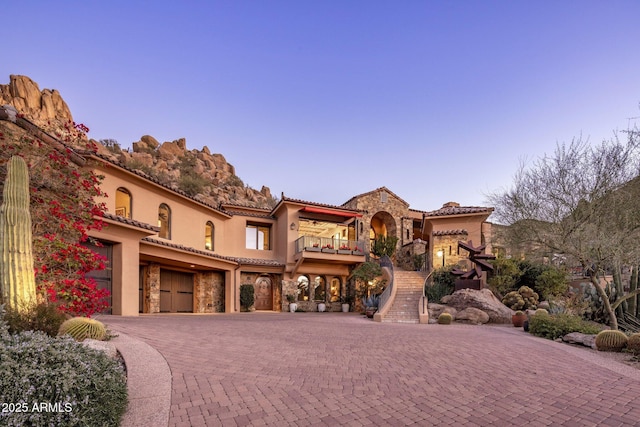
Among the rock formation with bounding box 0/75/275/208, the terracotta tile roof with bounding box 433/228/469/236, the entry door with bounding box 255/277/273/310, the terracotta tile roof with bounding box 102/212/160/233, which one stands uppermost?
the rock formation with bounding box 0/75/275/208

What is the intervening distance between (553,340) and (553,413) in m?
7.01

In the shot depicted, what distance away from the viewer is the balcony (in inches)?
786

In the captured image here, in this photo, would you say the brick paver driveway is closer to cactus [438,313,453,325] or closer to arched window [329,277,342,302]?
cactus [438,313,453,325]

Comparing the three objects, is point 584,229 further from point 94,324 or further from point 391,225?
point 391,225

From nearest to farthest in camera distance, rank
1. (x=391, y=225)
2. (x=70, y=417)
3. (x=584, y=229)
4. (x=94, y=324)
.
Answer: (x=70, y=417) < (x=94, y=324) < (x=584, y=229) < (x=391, y=225)

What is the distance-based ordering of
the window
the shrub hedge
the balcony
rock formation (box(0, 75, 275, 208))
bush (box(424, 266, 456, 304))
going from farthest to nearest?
rock formation (box(0, 75, 275, 208)), the window, the balcony, bush (box(424, 266, 456, 304)), the shrub hedge

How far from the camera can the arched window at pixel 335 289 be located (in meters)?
22.4

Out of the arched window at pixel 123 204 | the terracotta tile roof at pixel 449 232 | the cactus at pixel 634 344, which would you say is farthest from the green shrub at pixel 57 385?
the terracotta tile roof at pixel 449 232

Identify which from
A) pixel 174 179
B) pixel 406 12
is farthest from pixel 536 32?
pixel 174 179

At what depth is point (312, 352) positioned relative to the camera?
21.7ft

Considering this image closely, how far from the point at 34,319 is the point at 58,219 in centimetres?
254

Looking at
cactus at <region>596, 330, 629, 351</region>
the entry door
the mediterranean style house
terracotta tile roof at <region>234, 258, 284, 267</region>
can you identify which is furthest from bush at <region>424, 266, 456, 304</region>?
the entry door

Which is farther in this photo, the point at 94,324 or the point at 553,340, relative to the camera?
the point at 553,340

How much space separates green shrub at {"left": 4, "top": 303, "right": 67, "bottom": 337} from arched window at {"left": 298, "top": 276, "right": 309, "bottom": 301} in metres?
17.5
